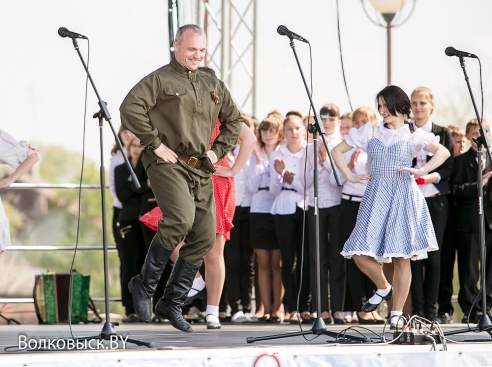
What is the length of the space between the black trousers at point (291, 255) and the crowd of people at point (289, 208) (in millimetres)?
11

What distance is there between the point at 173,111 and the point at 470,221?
3496 millimetres

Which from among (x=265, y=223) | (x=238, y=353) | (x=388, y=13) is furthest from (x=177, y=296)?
(x=388, y=13)

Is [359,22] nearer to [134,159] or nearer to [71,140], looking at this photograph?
[134,159]

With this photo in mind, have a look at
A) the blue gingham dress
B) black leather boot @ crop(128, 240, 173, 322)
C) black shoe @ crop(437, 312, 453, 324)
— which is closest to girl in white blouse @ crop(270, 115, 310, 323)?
black shoe @ crop(437, 312, 453, 324)

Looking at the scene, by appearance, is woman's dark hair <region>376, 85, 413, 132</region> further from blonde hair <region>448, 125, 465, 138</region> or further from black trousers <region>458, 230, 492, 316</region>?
black trousers <region>458, 230, 492, 316</region>

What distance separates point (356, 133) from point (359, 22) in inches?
206

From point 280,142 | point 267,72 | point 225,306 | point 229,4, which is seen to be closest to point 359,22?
point 267,72

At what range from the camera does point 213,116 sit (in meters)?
6.55

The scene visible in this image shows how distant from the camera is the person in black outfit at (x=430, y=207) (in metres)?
8.66

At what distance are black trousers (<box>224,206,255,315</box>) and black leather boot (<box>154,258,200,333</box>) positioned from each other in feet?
9.43

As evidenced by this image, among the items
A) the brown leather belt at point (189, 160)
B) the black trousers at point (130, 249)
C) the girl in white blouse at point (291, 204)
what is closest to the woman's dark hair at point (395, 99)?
the girl in white blouse at point (291, 204)

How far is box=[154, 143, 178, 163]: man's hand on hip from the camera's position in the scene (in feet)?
20.5

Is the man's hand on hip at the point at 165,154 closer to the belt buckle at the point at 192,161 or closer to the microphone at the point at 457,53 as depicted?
the belt buckle at the point at 192,161

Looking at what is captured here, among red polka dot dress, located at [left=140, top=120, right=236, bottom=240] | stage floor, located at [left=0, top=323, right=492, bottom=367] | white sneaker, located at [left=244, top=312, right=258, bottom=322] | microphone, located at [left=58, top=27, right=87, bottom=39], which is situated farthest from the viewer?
white sneaker, located at [left=244, top=312, right=258, bottom=322]
